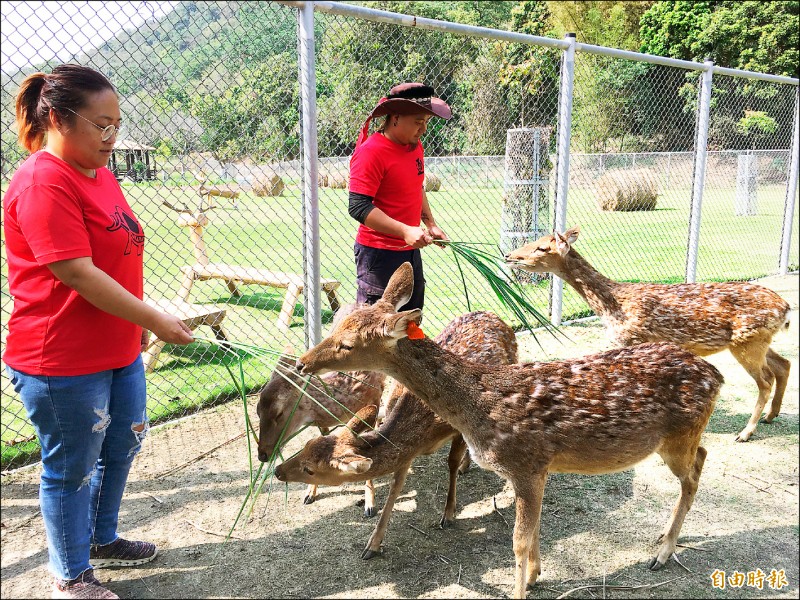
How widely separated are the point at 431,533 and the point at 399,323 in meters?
1.56

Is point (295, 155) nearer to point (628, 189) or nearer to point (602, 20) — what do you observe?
point (628, 189)

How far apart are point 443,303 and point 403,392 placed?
16.0ft

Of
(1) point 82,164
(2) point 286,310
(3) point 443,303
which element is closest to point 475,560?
(1) point 82,164

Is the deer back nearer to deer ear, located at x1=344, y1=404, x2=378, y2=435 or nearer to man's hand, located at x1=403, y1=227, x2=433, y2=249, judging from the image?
deer ear, located at x1=344, y1=404, x2=378, y2=435

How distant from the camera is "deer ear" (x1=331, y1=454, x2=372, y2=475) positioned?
3.47m

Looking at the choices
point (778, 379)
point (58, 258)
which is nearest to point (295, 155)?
point (58, 258)

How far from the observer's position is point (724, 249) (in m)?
12.8

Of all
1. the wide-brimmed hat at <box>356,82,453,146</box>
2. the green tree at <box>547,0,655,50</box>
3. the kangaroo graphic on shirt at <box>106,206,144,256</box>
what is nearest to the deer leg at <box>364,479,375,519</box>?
the kangaroo graphic on shirt at <box>106,206,144,256</box>

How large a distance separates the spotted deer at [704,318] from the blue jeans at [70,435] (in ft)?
10.7

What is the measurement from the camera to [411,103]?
416 cm

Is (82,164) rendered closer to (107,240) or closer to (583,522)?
(107,240)

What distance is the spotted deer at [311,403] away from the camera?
3.97 m

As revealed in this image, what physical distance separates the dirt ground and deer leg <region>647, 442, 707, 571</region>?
7 cm

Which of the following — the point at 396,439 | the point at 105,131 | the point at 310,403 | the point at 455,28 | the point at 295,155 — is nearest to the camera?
the point at 105,131
